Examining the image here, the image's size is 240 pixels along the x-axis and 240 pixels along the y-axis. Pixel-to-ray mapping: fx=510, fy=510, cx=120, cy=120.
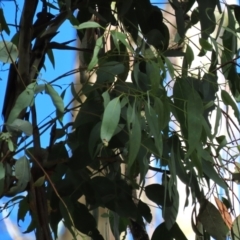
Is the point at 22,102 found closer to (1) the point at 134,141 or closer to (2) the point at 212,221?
(1) the point at 134,141

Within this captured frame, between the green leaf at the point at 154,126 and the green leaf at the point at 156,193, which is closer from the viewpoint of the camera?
the green leaf at the point at 154,126

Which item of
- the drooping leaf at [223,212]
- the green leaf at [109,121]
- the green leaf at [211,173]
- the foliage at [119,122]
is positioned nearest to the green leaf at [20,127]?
the foliage at [119,122]

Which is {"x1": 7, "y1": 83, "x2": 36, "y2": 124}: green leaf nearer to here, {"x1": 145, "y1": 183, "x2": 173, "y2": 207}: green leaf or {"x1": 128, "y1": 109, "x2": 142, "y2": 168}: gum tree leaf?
{"x1": 128, "y1": 109, "x2": 142, "y2": 168}: gum tree leaf

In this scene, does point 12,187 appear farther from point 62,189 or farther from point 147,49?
point 147,49

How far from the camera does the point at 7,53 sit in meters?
0.72

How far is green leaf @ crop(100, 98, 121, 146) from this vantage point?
58 cm

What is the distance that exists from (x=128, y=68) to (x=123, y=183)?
0.64 ft

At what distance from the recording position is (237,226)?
0.86 metres

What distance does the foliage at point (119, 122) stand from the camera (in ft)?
2.19

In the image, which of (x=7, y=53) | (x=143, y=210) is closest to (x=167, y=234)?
(x=143, y=210)

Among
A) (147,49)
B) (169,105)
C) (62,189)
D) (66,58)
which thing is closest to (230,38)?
(147,49)

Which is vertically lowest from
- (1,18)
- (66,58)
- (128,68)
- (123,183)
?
(123,183)

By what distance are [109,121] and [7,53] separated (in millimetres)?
223

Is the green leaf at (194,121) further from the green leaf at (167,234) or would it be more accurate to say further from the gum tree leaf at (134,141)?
the green leaf at (167,234)
